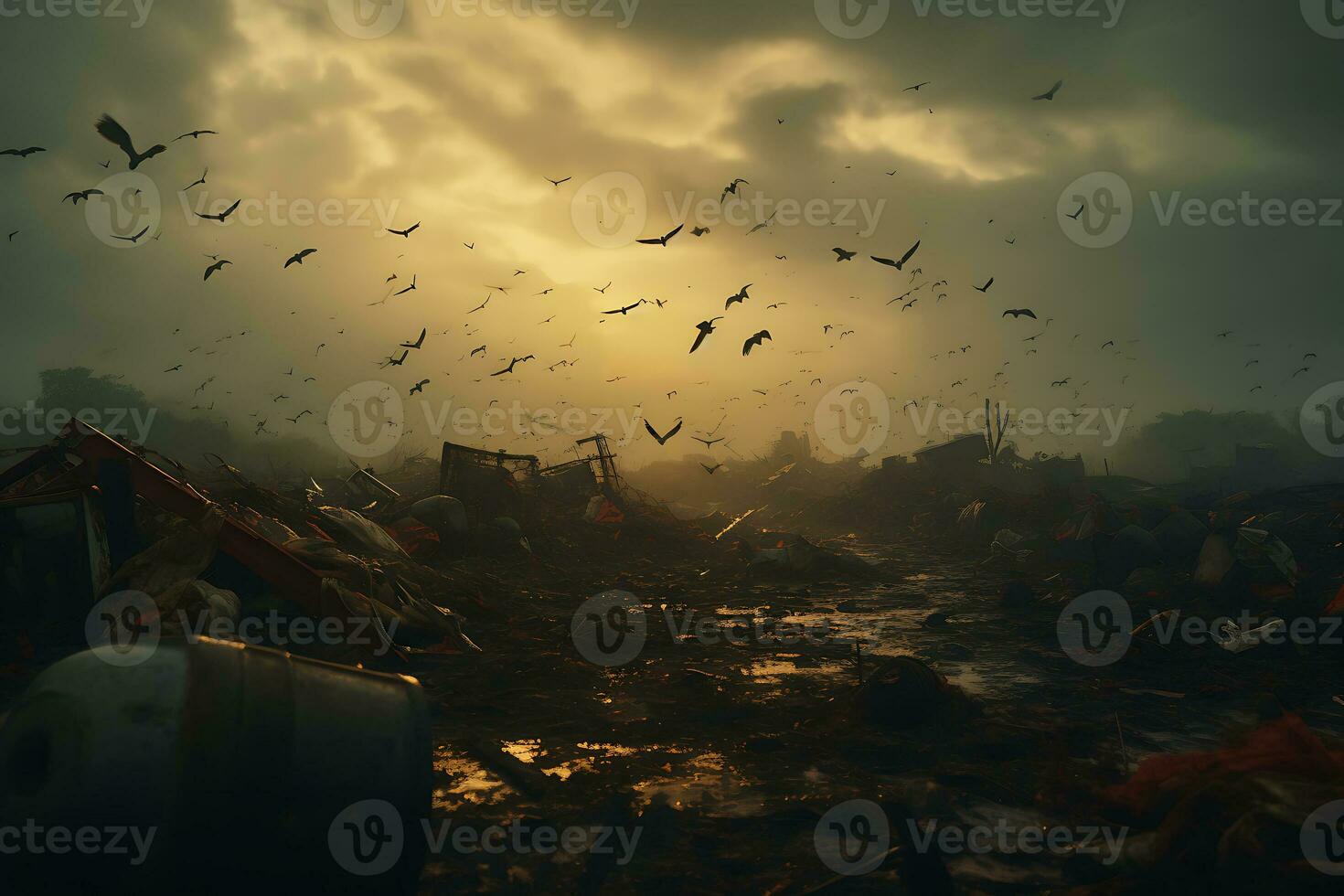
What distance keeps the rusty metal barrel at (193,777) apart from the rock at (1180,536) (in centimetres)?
1307

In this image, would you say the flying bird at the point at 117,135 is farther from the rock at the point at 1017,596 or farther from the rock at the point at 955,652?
the rock at the point at 1017,596

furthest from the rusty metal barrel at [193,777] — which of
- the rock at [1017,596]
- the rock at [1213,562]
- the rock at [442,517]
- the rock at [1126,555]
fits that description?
the rock at [1126,555]

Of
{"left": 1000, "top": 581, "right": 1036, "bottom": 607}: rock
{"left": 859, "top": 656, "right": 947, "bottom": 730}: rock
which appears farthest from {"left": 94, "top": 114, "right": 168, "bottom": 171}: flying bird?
{"left": 1000, "top": 581, "right": 1036, "bottom": 607}: rock

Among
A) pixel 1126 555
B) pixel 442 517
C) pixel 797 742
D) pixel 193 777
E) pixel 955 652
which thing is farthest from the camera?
pixel 442 517

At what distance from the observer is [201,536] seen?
6.49 metres

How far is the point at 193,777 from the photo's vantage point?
8.21ft

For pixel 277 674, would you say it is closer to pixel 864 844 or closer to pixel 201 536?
pixel 864 844

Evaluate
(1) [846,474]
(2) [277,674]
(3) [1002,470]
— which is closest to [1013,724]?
(2) [277,674]

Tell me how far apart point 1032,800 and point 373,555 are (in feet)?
30.1

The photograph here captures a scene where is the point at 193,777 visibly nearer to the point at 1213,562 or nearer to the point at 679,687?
the point at 679,687

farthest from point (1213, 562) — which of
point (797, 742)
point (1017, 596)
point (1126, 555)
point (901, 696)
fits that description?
point (797, 742)

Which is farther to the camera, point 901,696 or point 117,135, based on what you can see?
point 117,135

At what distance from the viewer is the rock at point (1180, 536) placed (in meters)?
11.1

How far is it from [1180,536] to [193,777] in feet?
46.2
